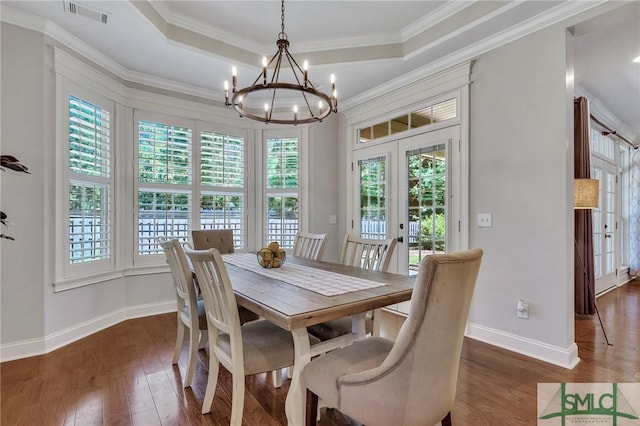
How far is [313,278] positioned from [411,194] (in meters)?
1.99

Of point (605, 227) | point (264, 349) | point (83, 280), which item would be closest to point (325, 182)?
point (83, 280)

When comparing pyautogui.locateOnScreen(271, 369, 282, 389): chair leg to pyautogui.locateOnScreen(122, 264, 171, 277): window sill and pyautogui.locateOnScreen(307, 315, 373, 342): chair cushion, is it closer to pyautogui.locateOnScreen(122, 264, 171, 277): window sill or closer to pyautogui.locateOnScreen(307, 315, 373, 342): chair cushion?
pyautogui.locateOnScreen(307, 315, 373, 342): chair cushion

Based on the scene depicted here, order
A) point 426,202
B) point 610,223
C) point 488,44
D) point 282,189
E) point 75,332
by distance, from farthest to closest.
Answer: point 610,223, point 282,189, point 426,202, point 75,332, point 488,44

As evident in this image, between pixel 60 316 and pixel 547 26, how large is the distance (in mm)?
4628

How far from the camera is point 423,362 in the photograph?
115 centimetres

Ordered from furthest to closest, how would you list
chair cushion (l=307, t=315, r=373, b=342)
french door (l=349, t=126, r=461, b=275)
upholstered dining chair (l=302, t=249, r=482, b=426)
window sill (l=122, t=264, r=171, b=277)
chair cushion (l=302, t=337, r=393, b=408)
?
window sill (l=122, t=264, r=171, b=277) → french door (l=349, t=126, r=461, b=275) → chair cushion (l=307, t=315, r=373, b=342) → chair cushion (l=302, t=337, r=393, b=408) → upholstered dining chair (l=302, t=249, r=482, b=426)

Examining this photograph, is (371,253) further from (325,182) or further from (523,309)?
(325,182)

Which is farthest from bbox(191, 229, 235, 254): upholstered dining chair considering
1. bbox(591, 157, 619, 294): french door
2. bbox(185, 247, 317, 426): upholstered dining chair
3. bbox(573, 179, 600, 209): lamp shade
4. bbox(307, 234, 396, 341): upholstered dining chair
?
bbox(591, 157, 619, 294): french door

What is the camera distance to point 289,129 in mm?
→ 4348

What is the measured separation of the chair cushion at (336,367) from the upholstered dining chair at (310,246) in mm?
1393

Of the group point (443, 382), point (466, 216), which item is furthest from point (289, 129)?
point (443, 382)

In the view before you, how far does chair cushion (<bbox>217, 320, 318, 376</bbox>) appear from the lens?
158 cm

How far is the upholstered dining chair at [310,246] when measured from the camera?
9.62ft
